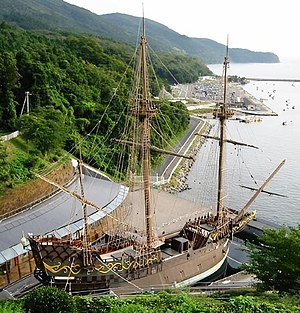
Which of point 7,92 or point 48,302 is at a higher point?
point 7,92

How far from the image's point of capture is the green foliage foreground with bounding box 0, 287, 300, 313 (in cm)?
1216

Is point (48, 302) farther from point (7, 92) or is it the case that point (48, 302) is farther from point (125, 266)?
point (7, 92)

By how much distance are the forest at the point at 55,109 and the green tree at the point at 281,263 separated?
44.5 feet

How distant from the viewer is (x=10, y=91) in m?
37.4

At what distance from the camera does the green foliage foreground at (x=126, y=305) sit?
479 inches

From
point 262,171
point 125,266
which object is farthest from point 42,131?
point 262,171

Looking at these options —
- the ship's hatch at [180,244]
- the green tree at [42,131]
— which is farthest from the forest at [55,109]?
the ship's hatch at [180,244]

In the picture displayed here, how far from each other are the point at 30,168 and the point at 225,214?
13.0 metres

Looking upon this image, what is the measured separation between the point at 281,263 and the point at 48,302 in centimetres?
1009

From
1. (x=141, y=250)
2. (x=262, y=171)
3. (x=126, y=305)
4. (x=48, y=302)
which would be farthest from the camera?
(x=262, y=171)

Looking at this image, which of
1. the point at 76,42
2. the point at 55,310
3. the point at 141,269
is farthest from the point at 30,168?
the point at 76,42

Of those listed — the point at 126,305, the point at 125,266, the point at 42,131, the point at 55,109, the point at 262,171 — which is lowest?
the point at 262,171

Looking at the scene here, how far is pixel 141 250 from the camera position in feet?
76.5

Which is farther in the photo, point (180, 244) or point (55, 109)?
point (55, 109)
